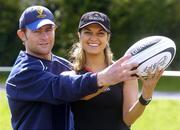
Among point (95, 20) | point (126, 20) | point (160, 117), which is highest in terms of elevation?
point (95, 20)

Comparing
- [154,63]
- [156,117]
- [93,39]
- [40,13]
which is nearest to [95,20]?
[93,39]

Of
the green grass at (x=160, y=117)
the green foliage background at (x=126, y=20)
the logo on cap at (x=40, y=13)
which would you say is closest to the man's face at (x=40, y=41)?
the logo on cap at (x=40, y=13)

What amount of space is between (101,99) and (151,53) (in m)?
0.51

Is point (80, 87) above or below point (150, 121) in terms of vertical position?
above

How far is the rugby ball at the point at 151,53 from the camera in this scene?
4.11 meters

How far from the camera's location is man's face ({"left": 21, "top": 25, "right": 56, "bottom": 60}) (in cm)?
427

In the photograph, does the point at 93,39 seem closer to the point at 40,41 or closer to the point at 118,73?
the point at 40,41

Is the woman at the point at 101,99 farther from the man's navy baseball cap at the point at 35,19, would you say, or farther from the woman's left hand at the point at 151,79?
the man's navy baseball cap at the point at 35,19

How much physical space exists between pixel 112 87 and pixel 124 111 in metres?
0.20

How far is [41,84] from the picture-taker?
4172mm

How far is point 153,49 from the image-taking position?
4301mm

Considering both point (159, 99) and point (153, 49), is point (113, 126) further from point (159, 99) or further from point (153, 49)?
point (159, 99)

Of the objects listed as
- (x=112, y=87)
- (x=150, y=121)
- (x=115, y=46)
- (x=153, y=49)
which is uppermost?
(x=153, y=49)

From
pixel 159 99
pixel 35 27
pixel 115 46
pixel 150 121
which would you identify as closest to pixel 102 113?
pixel 35 27
